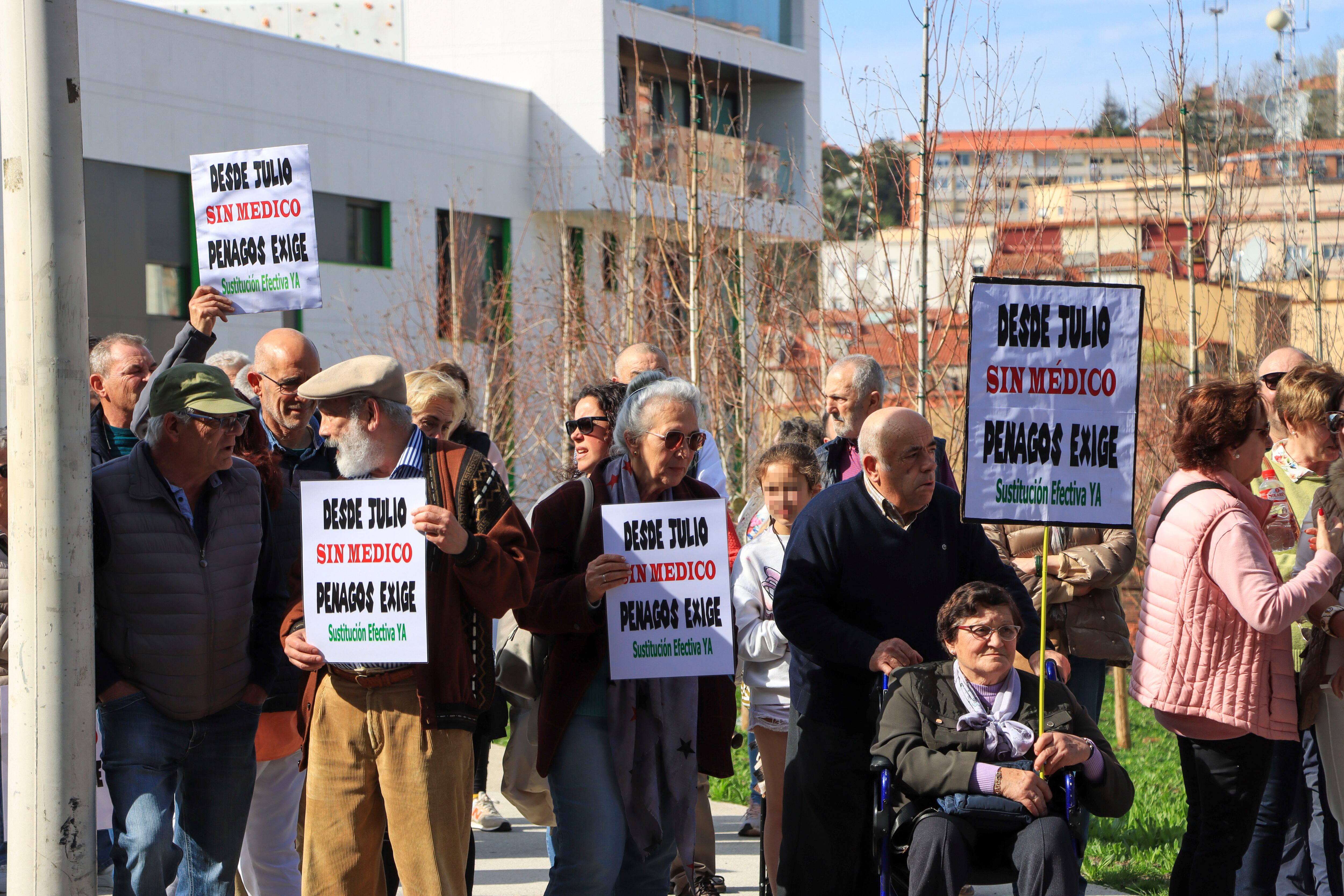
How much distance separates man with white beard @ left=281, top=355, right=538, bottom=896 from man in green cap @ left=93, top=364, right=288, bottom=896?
38 cm

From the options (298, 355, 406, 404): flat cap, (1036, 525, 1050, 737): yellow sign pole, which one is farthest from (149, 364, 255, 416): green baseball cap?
(1036, 525, 1050, 737): yellow sign pole

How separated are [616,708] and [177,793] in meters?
1.55

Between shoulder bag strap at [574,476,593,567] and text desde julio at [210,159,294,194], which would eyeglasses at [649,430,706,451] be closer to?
shoulder bag strap at [574,476,593,567]

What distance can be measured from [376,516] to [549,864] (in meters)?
3.25

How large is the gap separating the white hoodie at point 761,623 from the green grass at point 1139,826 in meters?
0.41

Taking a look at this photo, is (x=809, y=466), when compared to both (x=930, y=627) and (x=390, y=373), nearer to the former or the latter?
(x=930, y=627)

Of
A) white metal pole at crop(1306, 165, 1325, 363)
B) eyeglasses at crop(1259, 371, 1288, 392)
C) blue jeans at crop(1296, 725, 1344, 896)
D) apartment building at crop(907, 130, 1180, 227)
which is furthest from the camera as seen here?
white metal pole at crop(1306, 165, 1325, 363)

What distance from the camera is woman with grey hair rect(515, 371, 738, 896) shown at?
4.83 meters

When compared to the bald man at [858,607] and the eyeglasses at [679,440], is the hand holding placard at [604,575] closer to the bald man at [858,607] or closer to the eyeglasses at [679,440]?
the eyeglasses at [679,440]

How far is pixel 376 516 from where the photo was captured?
174 inches

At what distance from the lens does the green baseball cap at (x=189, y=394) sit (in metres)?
4.69

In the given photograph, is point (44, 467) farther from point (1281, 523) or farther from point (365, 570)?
point (1281, 523)

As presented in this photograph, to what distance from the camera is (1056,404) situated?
197 inches

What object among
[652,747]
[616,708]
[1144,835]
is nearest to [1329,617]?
[1144,835]
